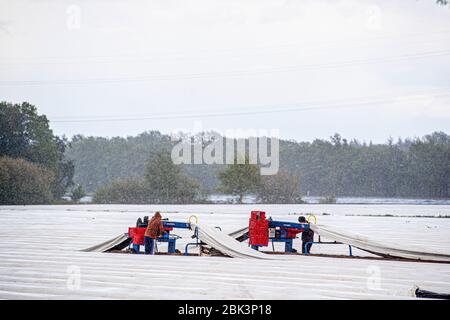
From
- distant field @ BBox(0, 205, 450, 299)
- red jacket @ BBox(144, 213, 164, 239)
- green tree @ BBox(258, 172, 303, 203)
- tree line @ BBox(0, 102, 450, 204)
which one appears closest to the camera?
distant field @ BBox(0, 205, 450, 299)

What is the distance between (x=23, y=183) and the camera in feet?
166

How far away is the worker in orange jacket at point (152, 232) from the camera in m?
12.2

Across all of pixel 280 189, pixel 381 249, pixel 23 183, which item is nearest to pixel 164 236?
pixel 381 249

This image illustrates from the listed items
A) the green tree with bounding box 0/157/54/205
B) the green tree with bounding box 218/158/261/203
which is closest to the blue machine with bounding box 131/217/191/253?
the green tree with bounding box 0/157/54/205

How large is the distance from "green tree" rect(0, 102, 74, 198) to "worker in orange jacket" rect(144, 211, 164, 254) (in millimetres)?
46161

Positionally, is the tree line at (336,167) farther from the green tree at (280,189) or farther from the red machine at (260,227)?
the red machine at (260,227)

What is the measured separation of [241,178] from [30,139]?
21948 millimetres

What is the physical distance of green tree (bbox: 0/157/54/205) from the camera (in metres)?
48.7

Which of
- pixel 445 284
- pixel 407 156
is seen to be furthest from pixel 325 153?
pixel 445 284

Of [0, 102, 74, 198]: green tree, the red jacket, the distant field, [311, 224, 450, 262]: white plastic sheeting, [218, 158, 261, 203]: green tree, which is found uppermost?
[0, 102, 74, 198]: green tree

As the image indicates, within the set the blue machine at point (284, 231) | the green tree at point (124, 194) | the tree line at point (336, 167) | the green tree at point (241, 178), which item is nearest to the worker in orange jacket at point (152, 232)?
the blue machine at point (284, 231)

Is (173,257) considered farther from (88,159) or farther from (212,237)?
(88,159)

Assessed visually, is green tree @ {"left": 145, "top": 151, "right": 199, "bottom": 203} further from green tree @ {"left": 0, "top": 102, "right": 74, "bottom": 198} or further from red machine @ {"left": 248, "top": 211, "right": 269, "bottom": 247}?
red machine @ {"left": 248, "top": 211, "right": 269, "bottom": 247}

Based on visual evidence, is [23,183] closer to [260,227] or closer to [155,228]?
[155,228]
